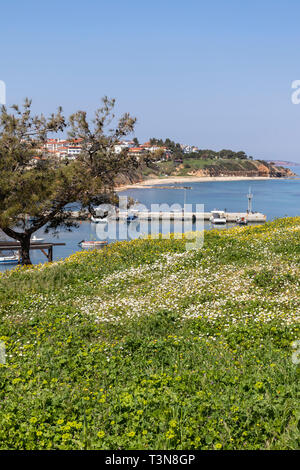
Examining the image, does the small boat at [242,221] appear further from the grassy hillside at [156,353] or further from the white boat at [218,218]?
the grassy hillside at [156,353]

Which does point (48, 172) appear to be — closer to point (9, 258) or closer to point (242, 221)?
point (9, 258)

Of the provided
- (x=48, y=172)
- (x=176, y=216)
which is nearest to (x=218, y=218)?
(x=176, y=216)

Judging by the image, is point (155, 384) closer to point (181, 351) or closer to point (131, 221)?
point (181, 351)

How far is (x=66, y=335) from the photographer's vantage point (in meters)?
9.81

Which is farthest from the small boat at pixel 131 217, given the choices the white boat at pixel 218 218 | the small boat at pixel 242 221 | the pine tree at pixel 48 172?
the pine tree at pixel 48 172

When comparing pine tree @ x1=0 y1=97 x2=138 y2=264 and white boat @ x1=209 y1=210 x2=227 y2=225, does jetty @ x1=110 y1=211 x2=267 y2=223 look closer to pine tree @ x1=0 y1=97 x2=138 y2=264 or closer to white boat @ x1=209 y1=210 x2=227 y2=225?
white boat @ x1=209 y1=210 x2=227 y2=225

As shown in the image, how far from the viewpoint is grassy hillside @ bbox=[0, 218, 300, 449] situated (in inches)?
229

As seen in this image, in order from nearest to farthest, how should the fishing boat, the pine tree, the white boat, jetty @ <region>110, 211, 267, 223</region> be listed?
the pine tree → the fishing boat → the white boat → jetty @ <region>110, 211, 267, 223</region>

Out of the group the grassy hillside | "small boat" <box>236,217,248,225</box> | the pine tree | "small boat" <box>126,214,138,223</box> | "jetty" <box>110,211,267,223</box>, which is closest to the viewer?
the grassy hillside

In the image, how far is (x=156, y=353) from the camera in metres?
8.72

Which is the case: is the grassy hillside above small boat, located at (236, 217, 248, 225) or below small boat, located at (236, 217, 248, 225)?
above

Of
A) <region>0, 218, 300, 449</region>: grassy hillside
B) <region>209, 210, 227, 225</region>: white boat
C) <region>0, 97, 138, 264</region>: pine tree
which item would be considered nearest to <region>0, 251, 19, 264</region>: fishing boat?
<region>0, 97, 138, 264</region>: pine tree

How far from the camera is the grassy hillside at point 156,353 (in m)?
5.82
